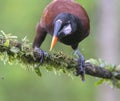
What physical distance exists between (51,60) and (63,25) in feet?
1.56

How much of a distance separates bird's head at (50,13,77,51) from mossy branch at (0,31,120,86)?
0.89 ft

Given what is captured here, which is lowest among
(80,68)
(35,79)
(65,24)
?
(35,79)

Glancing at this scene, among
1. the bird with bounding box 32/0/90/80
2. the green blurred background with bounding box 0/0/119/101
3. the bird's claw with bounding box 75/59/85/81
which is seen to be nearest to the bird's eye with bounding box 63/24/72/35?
the bird with bounding box 32/0/90/80

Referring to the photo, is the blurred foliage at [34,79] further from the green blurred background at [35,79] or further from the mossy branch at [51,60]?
Answer: the mossy branch at [51,60]

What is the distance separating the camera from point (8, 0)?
555 inches

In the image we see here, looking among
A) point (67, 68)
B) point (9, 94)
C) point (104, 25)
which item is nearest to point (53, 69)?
point (67, 68)

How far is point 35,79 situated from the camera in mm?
14102

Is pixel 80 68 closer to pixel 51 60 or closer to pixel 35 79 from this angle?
pixel 51 60

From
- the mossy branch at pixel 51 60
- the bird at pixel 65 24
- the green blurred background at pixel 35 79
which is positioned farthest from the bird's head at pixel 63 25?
the green blurred background at pixel 35 79

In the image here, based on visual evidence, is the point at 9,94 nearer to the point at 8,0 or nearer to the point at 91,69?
the point at 8,0

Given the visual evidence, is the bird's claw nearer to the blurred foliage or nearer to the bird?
the bird

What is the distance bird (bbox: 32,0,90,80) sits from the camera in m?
5.06

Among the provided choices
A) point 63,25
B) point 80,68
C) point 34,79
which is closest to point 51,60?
point 80,68

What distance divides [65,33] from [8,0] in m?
9.14
